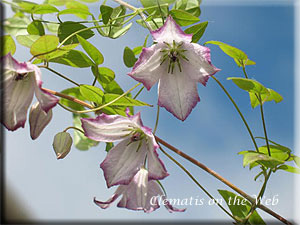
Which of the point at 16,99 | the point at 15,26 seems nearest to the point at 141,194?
the point at 16,99

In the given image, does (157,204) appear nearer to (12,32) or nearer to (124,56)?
(124,56)

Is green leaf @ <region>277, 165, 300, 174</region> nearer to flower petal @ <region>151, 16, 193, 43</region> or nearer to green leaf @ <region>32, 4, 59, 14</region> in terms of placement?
flower petal @ <region>151, 16, 193, 43</region>

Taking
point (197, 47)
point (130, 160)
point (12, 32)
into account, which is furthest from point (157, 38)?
point (12, 32)

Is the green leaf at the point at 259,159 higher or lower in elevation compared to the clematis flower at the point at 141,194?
higher

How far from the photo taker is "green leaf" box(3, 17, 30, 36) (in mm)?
672

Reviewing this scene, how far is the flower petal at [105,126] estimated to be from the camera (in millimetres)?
442

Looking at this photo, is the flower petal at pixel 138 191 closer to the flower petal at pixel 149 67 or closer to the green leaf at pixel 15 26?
the flower petal at pixel 149 67

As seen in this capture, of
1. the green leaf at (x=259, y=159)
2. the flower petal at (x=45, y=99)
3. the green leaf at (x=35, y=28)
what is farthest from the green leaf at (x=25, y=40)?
the green leaf at (x=259, y=159)

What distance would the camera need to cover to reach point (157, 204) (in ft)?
1.62

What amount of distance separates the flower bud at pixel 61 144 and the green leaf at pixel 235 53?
0.26 m

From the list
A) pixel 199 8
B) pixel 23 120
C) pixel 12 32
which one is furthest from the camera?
pixel 12 32

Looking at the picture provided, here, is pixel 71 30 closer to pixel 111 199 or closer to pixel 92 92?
pixel 92 92

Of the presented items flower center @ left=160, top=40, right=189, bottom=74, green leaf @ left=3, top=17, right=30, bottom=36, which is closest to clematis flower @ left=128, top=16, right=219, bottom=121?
flower center @ left=160, top=40, right=189, bottom=74

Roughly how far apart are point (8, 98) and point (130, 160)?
7.2 inches
